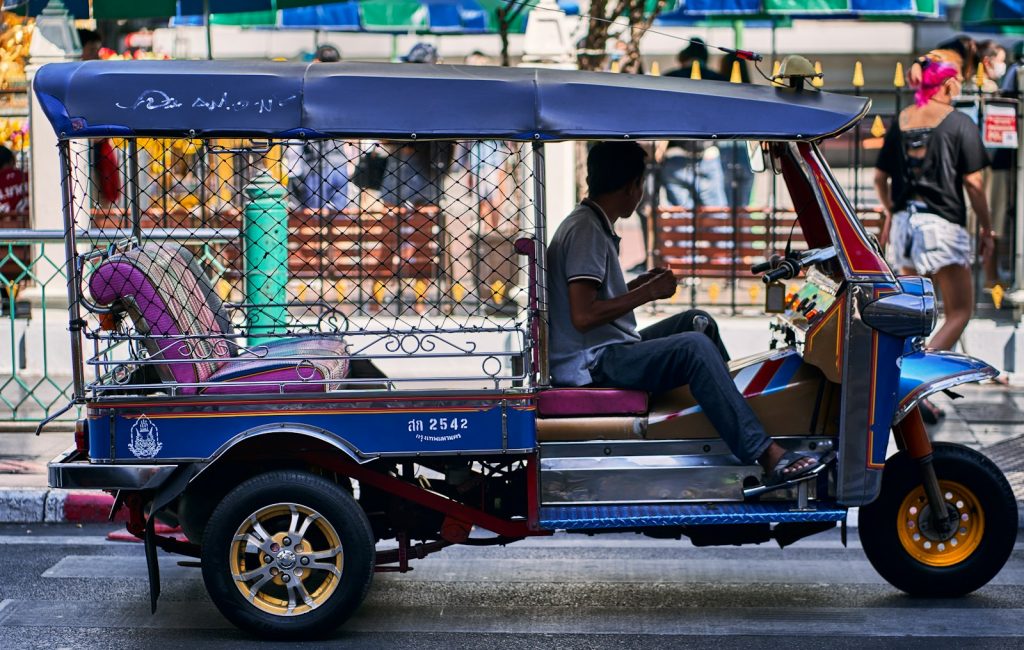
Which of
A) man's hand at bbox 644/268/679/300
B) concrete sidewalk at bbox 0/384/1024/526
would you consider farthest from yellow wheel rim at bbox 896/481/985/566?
concrete sidewalk at bbox 0/384/1024/526

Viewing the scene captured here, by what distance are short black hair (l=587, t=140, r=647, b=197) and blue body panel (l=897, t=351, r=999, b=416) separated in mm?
1255

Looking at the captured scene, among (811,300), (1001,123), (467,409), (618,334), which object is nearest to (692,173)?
(1001,123)

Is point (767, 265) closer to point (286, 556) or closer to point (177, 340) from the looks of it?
point (286, 556)

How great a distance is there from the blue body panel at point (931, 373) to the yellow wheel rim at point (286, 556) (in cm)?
215

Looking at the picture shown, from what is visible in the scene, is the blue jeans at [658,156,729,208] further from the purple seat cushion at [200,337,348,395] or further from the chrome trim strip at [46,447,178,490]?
the chrome trim strip at [46,447,178,490]

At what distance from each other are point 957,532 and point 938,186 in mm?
3992

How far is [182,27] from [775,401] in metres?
16.6

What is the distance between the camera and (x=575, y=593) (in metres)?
5.83

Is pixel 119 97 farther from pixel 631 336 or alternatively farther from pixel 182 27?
pixel 182 27

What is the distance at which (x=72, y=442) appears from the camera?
8.32 metres

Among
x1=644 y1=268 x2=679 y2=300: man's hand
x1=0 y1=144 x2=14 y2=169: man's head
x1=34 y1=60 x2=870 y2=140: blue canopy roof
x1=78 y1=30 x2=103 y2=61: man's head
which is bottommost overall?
x1=644 y1=268 x2=679 y2=300: man's hand

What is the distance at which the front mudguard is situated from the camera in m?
5.21

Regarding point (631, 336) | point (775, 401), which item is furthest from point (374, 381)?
point (775, 401)

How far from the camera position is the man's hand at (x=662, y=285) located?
5.27m
